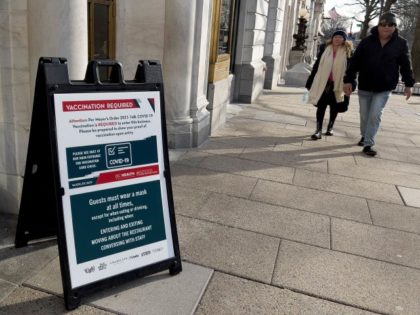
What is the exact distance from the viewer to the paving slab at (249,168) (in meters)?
5.16

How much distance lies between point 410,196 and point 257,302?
9.87 feet

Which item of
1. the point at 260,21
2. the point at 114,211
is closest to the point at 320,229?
the point at 114,211

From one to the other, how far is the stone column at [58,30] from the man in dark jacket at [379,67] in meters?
4.47

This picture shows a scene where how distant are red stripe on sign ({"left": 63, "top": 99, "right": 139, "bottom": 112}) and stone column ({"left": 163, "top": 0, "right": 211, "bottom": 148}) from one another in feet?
10.1

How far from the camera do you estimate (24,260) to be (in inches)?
115

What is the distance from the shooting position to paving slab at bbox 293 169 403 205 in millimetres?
4820

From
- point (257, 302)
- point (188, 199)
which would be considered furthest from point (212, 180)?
point (257, 302)

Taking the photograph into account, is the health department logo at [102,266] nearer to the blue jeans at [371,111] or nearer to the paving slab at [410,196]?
the paving slab at [410,196]

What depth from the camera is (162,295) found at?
2.67 m

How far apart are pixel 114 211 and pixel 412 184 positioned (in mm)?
4165

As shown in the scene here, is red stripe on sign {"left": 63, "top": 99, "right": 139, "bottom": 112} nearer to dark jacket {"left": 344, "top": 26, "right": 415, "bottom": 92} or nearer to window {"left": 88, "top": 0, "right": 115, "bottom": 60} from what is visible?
window {"left": 88, "top": 0, "right": 115, "bottom": 60}

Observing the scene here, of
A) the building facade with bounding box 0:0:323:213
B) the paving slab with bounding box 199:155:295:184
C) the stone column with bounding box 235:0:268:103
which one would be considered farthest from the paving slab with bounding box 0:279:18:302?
the stone column with bounding box 235:0:268:103

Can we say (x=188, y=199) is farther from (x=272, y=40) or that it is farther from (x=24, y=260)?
(x=272, y=40)

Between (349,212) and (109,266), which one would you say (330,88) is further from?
(109,266)
